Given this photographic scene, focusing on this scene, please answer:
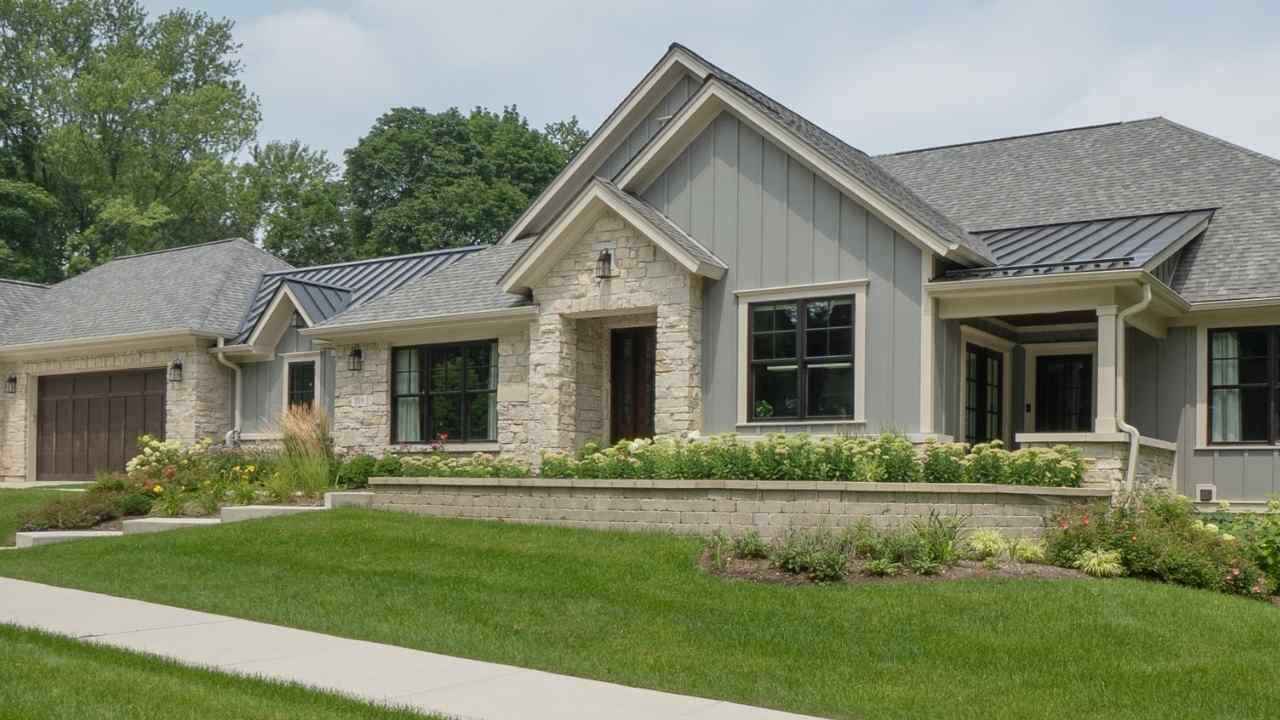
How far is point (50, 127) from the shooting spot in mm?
47031

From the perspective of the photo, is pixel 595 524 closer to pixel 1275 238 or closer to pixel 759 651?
pixel 759 651

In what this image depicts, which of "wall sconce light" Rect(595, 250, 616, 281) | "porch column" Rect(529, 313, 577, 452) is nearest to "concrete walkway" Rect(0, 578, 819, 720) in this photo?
"porch column" Rect(529, 313, 577, 452)

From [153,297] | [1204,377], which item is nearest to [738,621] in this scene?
[1204,377]

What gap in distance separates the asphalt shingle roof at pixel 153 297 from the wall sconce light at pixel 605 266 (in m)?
10.6

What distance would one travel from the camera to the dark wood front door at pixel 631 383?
18891 millimetres

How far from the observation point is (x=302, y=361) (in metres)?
24.0

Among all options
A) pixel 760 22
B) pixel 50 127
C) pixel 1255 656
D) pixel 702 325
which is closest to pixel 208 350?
pixel 702 325

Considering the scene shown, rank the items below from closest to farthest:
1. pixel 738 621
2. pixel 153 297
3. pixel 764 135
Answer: pixel 738 621 → pixel 764 135 → pixel 153 297

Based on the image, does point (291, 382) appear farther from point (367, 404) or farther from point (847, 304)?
point (847, 304)

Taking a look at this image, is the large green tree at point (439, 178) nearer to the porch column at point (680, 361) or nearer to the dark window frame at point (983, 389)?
the porch column at point (680, 361)

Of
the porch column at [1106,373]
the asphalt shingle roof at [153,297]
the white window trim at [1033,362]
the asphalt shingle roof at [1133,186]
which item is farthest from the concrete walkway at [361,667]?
the asphalt shingle roof at [153,297]

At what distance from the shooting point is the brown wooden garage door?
2598 cm

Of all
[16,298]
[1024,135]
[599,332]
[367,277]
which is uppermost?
→ [1024,135]

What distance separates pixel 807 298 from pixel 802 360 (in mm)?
824
